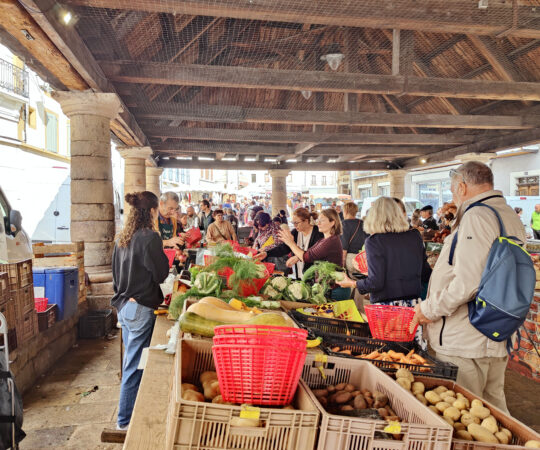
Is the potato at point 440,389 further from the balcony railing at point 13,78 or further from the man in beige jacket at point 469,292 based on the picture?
the balcony railing at point 13,78

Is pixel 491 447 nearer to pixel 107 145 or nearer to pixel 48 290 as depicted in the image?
pixel 48 290

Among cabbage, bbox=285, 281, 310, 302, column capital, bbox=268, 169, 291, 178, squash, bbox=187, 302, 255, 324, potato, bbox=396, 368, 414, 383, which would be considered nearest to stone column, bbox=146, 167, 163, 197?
column capital, bbox=268, 169, 291, 178

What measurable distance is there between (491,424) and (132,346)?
3.06 metres

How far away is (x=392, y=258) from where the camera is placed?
3.53 m

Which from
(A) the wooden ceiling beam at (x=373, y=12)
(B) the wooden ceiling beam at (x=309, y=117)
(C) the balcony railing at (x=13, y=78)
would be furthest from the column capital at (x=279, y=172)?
(A) the wooden ceiling beam at (x=373, y=12)

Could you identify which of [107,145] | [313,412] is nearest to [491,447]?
[313,412]

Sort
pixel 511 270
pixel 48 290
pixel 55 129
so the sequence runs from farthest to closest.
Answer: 1. pixel 55 129
2. pixel 48 290
3. pixel 511 270

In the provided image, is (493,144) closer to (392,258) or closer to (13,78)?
(392,258)

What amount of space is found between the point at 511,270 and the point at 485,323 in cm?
35

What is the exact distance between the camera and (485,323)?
2.52 m

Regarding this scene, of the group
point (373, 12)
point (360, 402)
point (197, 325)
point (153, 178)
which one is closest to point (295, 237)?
point (373, 12)

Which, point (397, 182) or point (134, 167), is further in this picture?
point (397, 182)

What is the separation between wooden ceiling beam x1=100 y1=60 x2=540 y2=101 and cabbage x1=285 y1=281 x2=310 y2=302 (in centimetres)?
357

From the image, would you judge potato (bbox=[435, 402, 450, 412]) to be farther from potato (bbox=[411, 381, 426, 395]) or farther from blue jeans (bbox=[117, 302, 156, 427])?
blue jeans (bbox=[117, 302, 156, 427])
